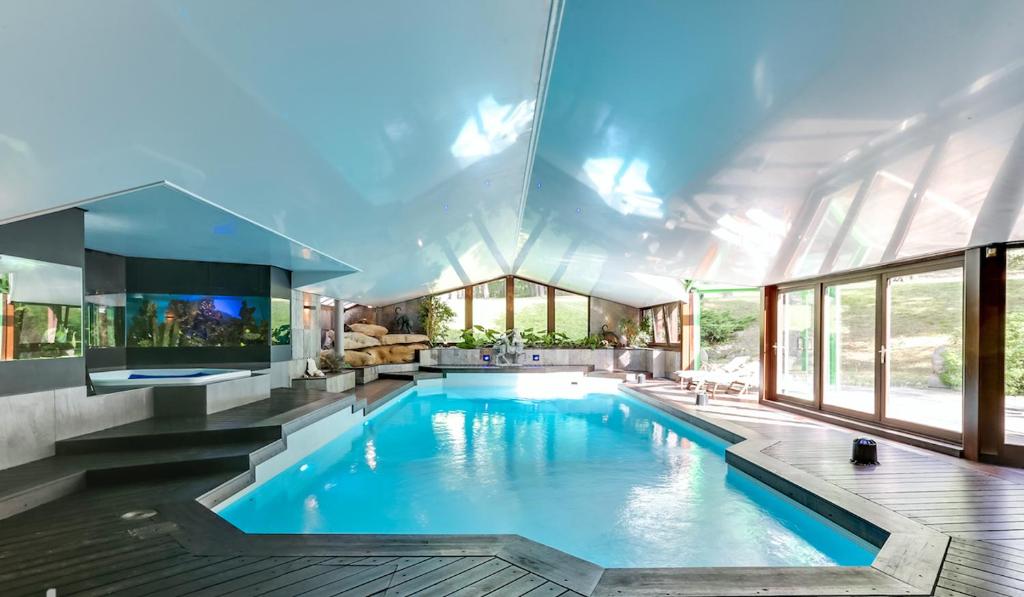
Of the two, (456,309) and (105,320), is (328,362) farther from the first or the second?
(456,309)

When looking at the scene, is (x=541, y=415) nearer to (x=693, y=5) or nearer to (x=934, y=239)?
(x=934, y=239)

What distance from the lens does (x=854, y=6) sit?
256cm

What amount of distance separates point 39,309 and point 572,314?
14.6m

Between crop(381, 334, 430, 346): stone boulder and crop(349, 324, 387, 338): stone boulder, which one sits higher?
crop(349, 324, 387, 338): stone boulder

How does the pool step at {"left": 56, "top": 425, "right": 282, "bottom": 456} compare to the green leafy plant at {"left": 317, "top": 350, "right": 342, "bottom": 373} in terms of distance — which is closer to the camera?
the pool step at {"left": 56, "top": 425, "right": 282, "bottom": 456}

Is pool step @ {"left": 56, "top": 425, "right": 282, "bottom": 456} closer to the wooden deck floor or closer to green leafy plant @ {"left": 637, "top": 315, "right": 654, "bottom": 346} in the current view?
the wooden deck floor

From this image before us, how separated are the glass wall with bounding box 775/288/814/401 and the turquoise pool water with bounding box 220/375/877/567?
7.21 ft

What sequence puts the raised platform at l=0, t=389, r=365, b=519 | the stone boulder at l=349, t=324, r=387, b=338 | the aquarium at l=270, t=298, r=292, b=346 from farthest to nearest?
the stone boulder at l=349, t=324, r=387, b=338
the aquarium at l=270, t=298, r=292, b=346
the raised platform at l=0, t=389, r=365, b=519

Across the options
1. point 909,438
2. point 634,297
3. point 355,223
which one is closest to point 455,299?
point 634,297

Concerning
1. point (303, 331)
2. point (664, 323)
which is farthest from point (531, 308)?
point (303, 331)

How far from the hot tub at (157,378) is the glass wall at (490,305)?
10218 millimetres

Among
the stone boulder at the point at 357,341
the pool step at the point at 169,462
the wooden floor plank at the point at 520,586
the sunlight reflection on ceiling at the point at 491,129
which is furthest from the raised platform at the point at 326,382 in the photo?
the wooden floor plank at the point at 520,586

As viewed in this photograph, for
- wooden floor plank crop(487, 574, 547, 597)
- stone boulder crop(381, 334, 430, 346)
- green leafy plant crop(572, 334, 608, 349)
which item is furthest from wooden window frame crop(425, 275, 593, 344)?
wooden floor plank crop(487, 574, 547, 597)

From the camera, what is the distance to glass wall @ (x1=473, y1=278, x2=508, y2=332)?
57.7 feet
